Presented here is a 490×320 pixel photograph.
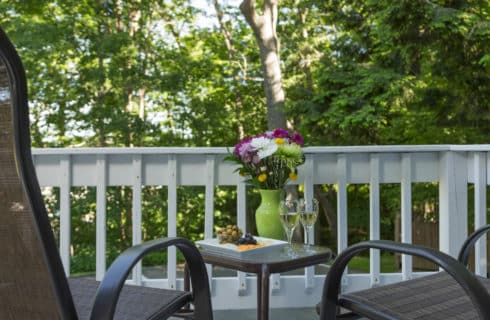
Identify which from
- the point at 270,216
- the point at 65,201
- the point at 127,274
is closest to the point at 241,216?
the point at 270,216

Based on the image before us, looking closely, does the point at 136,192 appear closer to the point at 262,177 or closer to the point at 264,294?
the point at 262,177

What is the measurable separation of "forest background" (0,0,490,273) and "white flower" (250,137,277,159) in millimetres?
5510

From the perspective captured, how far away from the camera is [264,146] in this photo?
230 cm

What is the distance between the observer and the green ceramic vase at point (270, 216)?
7.77 ft

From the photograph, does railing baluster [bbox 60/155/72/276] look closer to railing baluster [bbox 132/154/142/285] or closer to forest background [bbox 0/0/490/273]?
railing baluster [bbox 132/154/142/285]

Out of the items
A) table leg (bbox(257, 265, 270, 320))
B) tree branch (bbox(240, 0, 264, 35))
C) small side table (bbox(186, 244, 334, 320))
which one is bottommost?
table leg (bbox(257, 265, 270, 320))

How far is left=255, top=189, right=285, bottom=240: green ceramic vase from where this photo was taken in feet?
7.77

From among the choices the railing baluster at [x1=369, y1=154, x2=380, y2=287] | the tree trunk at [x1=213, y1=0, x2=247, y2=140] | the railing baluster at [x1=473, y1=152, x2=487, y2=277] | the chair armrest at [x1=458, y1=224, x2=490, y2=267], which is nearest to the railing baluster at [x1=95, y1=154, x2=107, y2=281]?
the railing baluster at [x1=369, y1=154, x2=380, y2=287]

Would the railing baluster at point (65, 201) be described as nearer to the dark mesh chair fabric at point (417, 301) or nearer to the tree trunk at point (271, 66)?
the dark mesh chair fabric at point (417, 301)

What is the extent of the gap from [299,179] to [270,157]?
2.14ft

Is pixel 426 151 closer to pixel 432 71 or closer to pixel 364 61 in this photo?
pixel 432 71

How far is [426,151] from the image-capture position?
10.1 ft

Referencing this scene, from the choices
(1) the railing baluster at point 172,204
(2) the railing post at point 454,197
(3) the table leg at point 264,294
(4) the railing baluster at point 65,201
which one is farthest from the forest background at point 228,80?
(3) the table leg at point 264,294

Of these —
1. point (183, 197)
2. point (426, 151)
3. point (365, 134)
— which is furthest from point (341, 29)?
point (426, 151)
